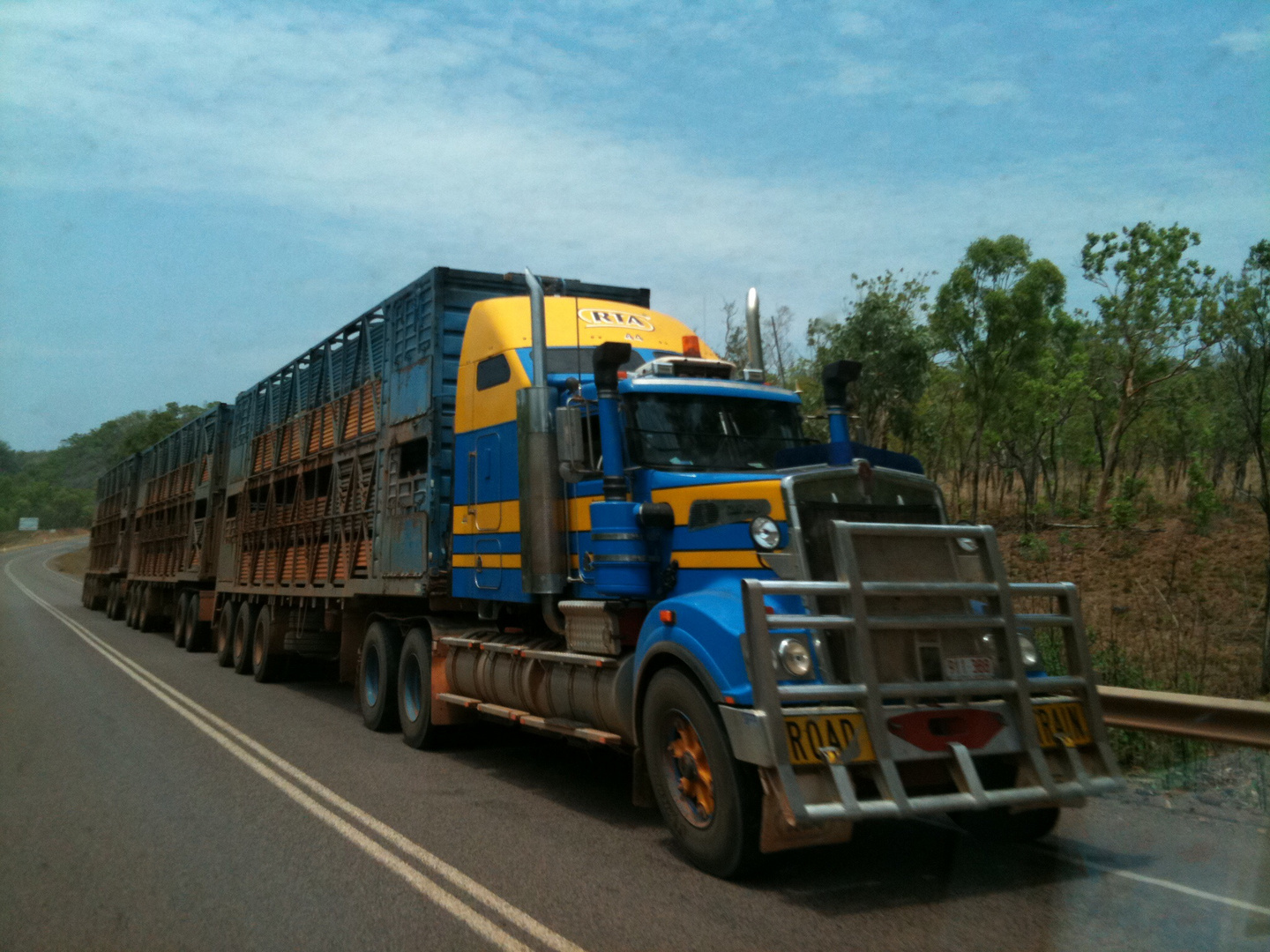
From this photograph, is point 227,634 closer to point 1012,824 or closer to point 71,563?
point 1012,824

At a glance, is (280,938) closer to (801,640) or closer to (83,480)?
(801,640)

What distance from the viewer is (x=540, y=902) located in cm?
502

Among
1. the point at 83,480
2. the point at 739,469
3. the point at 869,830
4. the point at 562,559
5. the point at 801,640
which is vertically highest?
the point at 83,480

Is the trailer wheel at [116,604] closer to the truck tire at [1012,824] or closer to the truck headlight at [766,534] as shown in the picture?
the truck headlight at [766,534]

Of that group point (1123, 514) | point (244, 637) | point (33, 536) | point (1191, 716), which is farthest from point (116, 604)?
point (33, 536)

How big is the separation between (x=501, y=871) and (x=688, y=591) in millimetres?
1980

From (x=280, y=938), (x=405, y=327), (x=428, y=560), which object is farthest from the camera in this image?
(x=405, y=327)

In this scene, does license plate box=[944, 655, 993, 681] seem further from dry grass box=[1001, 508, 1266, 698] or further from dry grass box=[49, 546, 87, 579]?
dry grass box=[49, 546, 87, 579]

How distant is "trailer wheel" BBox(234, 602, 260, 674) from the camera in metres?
16.2

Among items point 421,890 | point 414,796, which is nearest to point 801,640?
point 421,890

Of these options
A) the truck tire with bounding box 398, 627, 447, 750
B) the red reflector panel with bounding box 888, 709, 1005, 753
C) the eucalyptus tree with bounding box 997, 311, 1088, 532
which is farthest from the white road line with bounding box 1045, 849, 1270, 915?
the eucalyptus tree with bounding box 997, 311, 1088, 532

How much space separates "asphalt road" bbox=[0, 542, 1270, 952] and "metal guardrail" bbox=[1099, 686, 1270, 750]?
0.58m

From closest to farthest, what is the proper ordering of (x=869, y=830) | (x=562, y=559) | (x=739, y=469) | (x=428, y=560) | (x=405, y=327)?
(x=869, y=830) < (x=739, y=469) < (x=562, y=559) < (x=428, y=560) < (x=405, y=327)

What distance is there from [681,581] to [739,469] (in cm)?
102
